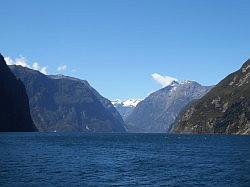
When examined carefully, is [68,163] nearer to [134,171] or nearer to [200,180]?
[134,171]

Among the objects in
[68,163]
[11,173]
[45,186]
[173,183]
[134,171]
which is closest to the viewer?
[45,186]

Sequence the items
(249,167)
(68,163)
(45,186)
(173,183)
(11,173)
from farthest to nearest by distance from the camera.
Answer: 1. (68,163)
2. (249,167)
3. (11,173)
4. (173,183)
5. (45,186)

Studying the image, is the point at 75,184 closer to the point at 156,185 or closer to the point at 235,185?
the point at 156,185

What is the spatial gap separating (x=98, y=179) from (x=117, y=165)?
82.0 feet

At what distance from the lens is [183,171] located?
294ft

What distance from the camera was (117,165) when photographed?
101562mm

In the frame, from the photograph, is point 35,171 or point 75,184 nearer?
point 75,184

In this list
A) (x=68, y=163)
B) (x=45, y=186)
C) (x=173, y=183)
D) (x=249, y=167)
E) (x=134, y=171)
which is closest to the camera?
(x=45, y=186)

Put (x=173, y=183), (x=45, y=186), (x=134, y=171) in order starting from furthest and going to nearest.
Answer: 1. (x=134, y=171)
2. (x=173, y=183)
3. (x=45, y=186)

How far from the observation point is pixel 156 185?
70.7m

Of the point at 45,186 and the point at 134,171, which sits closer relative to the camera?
the point at 45,186

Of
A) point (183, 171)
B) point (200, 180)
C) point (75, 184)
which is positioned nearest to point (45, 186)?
point (75, 184)

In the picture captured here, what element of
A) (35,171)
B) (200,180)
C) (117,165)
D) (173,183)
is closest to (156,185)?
(173,183)

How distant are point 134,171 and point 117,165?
1304 cm
